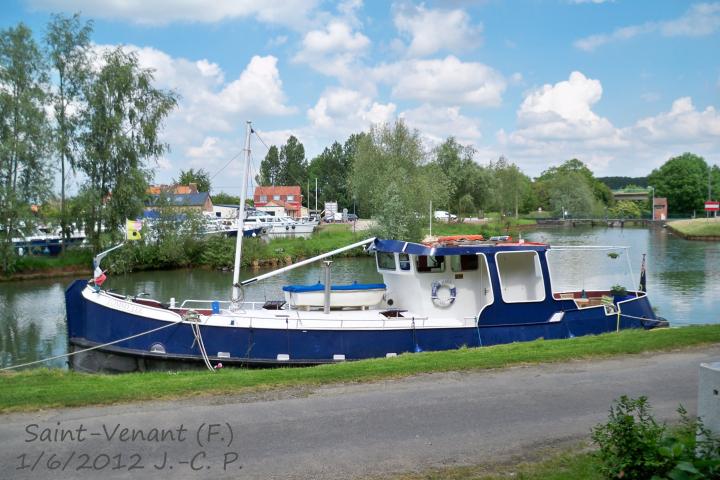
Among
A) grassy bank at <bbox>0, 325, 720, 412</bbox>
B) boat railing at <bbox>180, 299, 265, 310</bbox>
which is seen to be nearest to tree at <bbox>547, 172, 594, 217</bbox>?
boat railing at <bbox>180, 299, 265, 310</bbox>

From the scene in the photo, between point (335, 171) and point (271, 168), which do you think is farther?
point (271, 168)

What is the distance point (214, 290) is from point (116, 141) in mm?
13626

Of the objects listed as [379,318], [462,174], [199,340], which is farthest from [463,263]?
[462,174]

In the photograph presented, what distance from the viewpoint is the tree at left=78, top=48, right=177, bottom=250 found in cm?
3856

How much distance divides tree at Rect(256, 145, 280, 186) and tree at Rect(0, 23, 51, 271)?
7805 centimetres

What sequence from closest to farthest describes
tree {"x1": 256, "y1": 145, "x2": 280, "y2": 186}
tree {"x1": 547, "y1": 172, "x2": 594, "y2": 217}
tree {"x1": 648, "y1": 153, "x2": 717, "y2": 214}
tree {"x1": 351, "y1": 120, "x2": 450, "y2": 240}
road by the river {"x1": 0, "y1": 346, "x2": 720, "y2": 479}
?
1. road by the river {"x1": 0, "y1": 346, "x2": 720, "y2": 479}
2. tree {"x1": 351, "y1": 120, "x2": 450, "y2": 240}
3. tree {"x1": 547, "y1": 172, "x2": 594, "y2": 217}
4. tree {"x1": 648, "y1": 153, "x2": 717, "y2": 214}
5. tree {"x1": 256, "y1": 145, "x2": 280, "y2": 186}

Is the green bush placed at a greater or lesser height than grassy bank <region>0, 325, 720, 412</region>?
greater

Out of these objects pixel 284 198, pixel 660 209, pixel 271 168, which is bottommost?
pixel 660 209

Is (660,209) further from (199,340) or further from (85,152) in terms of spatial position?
(199,340)

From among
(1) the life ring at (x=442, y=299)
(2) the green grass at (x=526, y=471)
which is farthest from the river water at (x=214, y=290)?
(2) the green grass at (x=526, y=471)

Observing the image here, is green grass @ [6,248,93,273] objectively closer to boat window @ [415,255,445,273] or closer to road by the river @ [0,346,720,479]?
boat window @ [415,255,445,273]

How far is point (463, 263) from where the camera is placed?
15203mm

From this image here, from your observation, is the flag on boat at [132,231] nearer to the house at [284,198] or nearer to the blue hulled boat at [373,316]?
the blue hulled boat at [373,316]

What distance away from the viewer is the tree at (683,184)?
11056 cm
